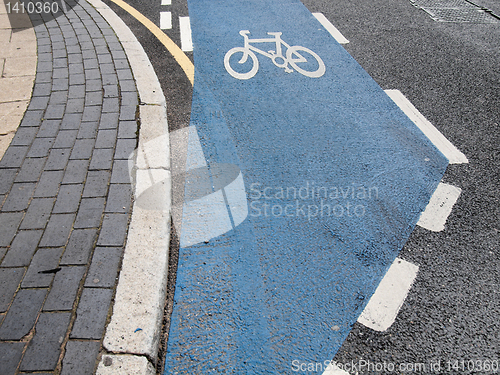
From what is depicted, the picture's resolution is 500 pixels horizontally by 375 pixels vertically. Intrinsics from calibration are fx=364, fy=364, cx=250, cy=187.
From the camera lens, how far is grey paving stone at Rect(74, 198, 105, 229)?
3164 mm

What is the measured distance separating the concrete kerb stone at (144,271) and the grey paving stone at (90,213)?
30 centimetres

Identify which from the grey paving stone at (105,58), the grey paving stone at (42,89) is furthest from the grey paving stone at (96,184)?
the grey paving stone at (105,58)

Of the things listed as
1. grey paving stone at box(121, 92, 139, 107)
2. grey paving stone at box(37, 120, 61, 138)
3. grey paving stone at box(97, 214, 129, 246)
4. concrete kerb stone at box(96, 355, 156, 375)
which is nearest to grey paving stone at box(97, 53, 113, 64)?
grey paving stone at box(121, 92, 139, 107)

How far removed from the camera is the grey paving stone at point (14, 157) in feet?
A: 12.0

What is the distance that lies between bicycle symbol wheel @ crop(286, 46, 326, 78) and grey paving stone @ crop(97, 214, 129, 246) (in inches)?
147

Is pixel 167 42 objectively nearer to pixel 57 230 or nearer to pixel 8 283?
pixel 57 230

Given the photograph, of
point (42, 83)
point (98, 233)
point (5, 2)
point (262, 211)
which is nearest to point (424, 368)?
point (262, 211)

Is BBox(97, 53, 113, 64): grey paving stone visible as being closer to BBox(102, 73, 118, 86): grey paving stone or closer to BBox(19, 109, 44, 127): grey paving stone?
BBox(102, 73, 118, 86): grey paving stone

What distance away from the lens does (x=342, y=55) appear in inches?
245

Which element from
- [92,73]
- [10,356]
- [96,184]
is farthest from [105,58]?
[10,356]

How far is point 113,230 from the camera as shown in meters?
3.14

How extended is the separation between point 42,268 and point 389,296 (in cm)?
273

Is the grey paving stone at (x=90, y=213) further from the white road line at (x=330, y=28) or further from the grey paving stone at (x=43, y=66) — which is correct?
the white road line at (x=330, y=28)

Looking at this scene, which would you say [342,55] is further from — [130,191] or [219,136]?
[130,191]
